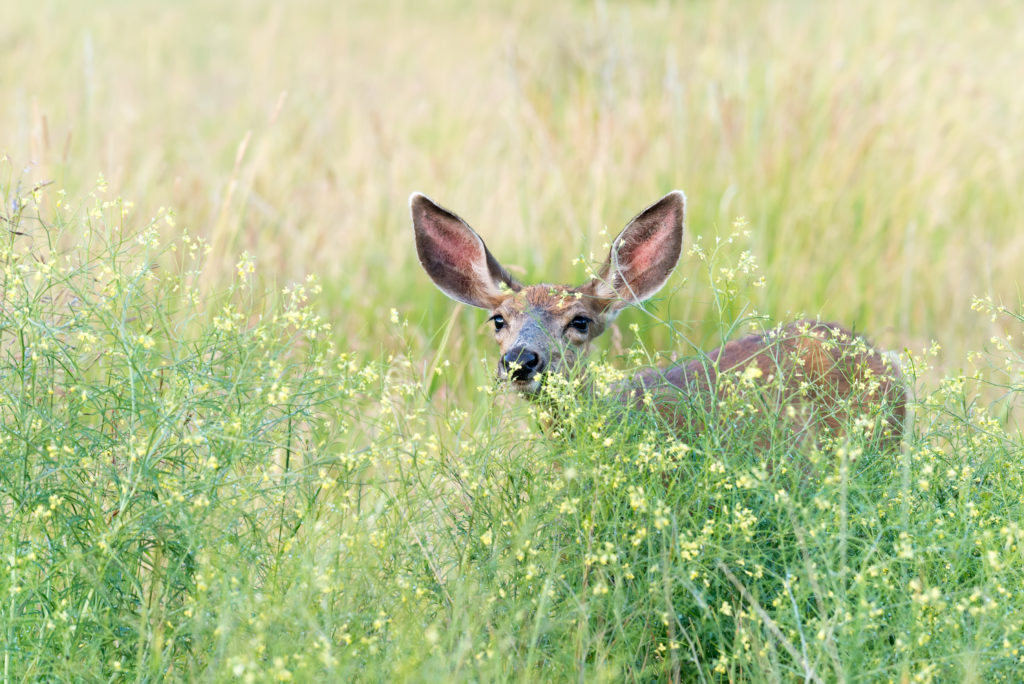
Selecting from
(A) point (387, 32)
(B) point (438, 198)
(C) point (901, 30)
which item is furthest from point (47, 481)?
(A) point (387, 32)

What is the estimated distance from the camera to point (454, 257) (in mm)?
4941

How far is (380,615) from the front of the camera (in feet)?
9.14

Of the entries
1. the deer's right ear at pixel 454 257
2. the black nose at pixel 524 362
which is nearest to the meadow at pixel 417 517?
the black nose at pixel 524 362

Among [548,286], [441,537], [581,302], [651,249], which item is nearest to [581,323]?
[581,302]

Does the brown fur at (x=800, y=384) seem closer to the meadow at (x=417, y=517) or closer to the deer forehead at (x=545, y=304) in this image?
the meadow at (x=417, y=517)

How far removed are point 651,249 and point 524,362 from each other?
0.85 meters

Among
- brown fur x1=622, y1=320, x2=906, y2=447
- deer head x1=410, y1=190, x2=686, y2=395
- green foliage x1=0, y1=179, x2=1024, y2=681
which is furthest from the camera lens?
deer head x1=410, y1=190, x2=686, y2=395

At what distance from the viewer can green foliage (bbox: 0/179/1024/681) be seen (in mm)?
2766

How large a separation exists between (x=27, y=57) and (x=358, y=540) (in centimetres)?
863

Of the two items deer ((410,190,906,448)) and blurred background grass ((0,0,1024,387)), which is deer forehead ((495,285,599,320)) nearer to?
deer ((410,190,906,448))

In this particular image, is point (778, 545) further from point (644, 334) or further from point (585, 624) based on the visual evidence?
point (644, 334)

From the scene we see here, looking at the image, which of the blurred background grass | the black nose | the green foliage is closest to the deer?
the black nose

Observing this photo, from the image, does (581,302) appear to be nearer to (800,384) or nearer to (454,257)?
(454,257)

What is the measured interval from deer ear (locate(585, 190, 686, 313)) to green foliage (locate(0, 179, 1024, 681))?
129cm
